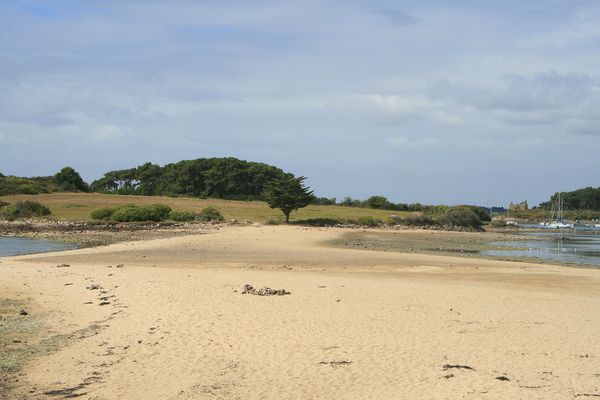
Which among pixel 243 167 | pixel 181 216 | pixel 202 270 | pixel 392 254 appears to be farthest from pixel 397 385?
pixel 243 167

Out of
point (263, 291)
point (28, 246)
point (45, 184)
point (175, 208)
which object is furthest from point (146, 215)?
point (263, 291)

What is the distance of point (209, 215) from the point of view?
5644cm

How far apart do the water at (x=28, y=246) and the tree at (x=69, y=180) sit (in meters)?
45.4

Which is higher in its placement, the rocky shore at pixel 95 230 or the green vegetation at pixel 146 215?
the green vegetation at pixel 146 215

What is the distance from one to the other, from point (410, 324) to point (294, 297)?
152 inches

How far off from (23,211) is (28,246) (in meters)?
24.1

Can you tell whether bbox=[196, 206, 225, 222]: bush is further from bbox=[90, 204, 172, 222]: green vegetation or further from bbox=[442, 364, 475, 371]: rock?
bbox=[442, 364, 475, 371]: rock

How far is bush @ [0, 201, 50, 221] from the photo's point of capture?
54.0m

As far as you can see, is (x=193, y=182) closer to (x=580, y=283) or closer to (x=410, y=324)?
(x=580, y=283)

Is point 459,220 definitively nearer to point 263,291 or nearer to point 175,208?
point 175,208

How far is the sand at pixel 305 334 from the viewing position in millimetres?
8258

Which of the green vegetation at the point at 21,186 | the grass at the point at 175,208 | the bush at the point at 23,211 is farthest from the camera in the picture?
the green vegetation at the point at 21,186

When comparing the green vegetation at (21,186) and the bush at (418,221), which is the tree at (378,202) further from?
the green vegetation at (21,186)

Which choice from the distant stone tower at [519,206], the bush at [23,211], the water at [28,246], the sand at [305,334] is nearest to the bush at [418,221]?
the bush at [23,211]
